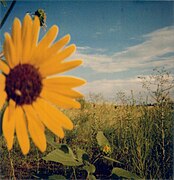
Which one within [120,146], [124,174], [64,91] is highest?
[64,91]

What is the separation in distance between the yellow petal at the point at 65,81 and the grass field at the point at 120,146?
3.88 ft

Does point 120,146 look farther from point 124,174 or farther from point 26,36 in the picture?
point 26,36

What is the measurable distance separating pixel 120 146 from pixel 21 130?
60.7 inches

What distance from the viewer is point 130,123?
1.75 m

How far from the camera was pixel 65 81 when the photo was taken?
0.32m

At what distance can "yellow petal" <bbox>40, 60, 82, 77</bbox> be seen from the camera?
11.9 inches

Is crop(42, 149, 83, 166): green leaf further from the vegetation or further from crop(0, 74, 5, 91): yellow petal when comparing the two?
the vegetation

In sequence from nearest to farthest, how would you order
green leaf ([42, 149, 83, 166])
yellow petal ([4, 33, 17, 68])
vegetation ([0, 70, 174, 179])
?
yellow petal ([4, 33, 17, 68]) < green leaf ([42, 149, 83, 166]) < vegetation ([0, 70, 174, 179])

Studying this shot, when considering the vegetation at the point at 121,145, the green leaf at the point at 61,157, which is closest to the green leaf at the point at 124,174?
the green leaf at the point at 61,157

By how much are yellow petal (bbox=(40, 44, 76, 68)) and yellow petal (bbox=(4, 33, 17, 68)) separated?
32 millimetres

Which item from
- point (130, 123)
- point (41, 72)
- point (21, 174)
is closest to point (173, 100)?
point (130, 123)

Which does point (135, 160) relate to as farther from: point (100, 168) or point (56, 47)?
point (56, 47)

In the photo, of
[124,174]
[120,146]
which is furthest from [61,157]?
[120,146]

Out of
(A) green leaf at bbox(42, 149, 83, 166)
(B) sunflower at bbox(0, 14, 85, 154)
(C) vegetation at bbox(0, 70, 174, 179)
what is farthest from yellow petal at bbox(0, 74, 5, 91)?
(C) vegetation at bbox(0, 70, 174, 179)
